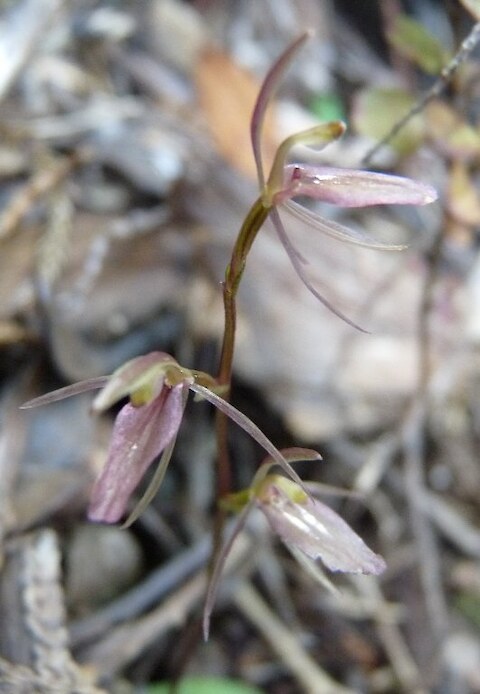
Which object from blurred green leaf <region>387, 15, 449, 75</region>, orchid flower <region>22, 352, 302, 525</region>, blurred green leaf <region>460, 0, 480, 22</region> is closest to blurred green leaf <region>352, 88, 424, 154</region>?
blurred green leaf <region>387, 15, 449, 75</region>

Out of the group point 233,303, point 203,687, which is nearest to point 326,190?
point 233,303

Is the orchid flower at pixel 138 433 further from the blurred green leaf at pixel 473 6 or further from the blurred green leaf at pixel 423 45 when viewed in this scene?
the blurred green leaf at pixel 423 45

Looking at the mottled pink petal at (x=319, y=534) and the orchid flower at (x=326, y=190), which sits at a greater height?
the orchid flower at (x=326, y=190)

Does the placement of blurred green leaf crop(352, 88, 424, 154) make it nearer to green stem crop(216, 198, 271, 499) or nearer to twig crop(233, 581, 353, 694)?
green stem crop(216, 198, 271, 499)

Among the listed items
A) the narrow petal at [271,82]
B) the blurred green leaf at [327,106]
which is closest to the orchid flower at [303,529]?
the narrow petal at [271,82]

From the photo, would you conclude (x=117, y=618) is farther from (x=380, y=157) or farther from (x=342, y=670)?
(x=380, y=157)

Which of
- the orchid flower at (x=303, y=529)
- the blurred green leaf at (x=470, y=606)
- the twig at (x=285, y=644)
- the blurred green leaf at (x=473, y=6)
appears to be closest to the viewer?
the orchid flower at (x=303, y=529)

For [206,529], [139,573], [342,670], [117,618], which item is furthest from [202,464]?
[342,670]
